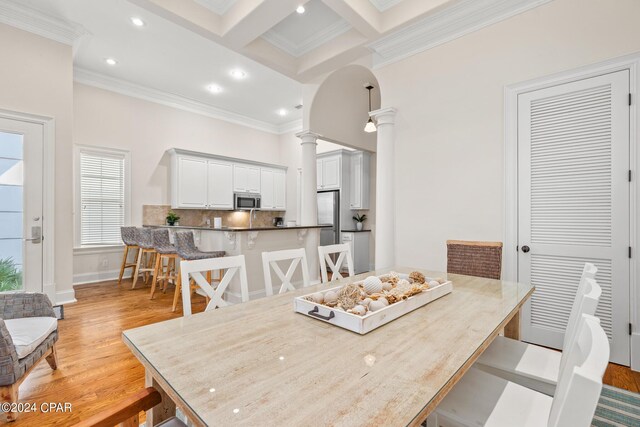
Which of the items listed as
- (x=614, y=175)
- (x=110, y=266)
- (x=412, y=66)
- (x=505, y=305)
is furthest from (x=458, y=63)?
(x=110, y=266)

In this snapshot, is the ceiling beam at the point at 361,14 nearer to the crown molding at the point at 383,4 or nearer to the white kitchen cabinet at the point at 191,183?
the crown molding at the point at 383,4

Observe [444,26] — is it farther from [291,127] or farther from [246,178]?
[291,127]

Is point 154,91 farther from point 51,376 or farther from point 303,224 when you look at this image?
point 51,376

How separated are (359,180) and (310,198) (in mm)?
1997

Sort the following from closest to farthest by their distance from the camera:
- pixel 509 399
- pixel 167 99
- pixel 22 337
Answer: pixel 509 399, pixel 22 337, pixel 167 99

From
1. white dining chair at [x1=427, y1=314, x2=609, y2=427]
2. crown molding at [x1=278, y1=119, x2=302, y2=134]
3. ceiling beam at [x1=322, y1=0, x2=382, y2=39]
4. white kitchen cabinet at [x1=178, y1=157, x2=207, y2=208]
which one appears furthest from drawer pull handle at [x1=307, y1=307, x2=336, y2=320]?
crown molding at [x1=278, y1=119, x2=302, y2=134]

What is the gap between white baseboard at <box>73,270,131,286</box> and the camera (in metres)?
4.68

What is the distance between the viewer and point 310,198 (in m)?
4.39

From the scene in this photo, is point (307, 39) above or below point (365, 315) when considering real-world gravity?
above

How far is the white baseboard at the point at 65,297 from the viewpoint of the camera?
3.60m

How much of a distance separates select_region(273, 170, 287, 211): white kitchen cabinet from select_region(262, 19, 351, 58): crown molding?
3720mm

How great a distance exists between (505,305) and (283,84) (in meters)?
4.95

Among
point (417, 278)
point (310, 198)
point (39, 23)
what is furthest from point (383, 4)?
point (39, 23)

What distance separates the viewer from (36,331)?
1825 millimetres
